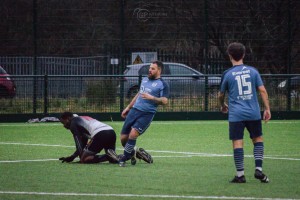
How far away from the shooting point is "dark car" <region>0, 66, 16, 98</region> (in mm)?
23547

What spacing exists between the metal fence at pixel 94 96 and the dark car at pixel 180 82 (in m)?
0.03

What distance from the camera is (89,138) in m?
13.1

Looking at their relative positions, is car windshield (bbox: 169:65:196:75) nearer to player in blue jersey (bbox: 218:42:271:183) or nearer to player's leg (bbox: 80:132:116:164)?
player's leg (bbox: 80:132:116:164)

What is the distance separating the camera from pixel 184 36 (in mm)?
26062

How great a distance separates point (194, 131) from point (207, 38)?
596cm

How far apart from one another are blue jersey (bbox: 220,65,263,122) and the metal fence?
13733 mm

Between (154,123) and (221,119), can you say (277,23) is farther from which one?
(154,123)

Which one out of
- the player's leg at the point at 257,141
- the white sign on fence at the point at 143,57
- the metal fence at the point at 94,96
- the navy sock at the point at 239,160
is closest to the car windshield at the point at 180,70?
the white sign on fence at the point at 143,57

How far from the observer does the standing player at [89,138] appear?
12.9 m

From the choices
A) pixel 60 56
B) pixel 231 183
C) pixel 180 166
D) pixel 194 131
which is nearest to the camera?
pixel 231 183

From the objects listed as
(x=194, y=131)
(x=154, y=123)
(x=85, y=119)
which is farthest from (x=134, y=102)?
(x=154, y=123)

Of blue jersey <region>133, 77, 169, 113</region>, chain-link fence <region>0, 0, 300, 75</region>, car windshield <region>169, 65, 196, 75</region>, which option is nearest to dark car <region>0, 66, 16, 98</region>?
chain-link fence <region>0, 0, 300, 75</region>

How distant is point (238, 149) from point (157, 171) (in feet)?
5.95

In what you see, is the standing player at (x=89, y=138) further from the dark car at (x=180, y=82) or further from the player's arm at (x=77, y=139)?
the dark car at (x=180, y=82)
